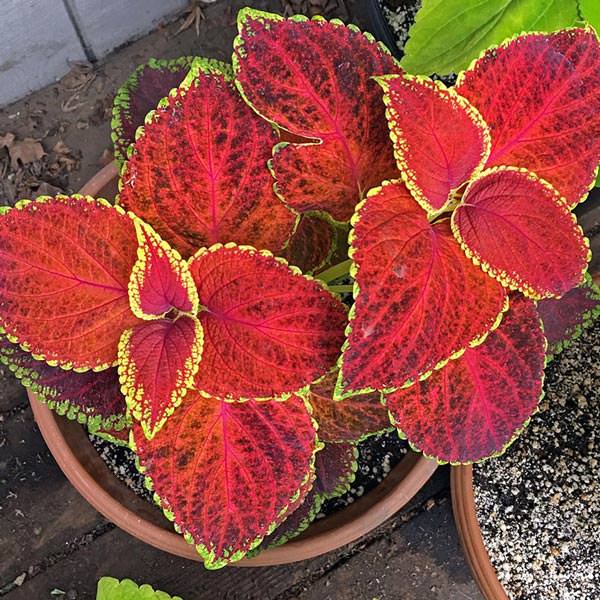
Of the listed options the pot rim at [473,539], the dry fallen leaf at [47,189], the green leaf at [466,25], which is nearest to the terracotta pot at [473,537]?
the pot rim at [473,539]

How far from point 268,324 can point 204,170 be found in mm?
151

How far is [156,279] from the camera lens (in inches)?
26.7

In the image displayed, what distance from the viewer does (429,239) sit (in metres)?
0.66

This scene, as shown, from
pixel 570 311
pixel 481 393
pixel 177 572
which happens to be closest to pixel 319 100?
A: pixel 481 393

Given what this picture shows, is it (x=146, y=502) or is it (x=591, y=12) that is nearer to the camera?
(x=591, y=12)

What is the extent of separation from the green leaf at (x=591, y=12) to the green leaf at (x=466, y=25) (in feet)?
0.11

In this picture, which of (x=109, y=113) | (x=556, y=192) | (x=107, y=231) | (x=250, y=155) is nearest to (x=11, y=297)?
(x=107, y=231)

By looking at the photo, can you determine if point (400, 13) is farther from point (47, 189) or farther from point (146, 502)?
point (146, 502)

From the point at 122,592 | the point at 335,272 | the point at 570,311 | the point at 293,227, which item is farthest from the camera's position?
the point at 122,592

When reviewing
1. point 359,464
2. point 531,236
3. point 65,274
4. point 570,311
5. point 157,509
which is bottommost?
point 359,464

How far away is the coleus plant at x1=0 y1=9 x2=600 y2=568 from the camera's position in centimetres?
66

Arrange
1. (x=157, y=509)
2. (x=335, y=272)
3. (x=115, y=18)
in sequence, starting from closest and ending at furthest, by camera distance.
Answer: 1. (x=335, y=272)
2. (x=157, y=509)
3. (x=115, y=18)

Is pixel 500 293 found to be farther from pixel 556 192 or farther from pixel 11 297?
pixel 11 297

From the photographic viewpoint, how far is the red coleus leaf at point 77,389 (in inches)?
32.6
